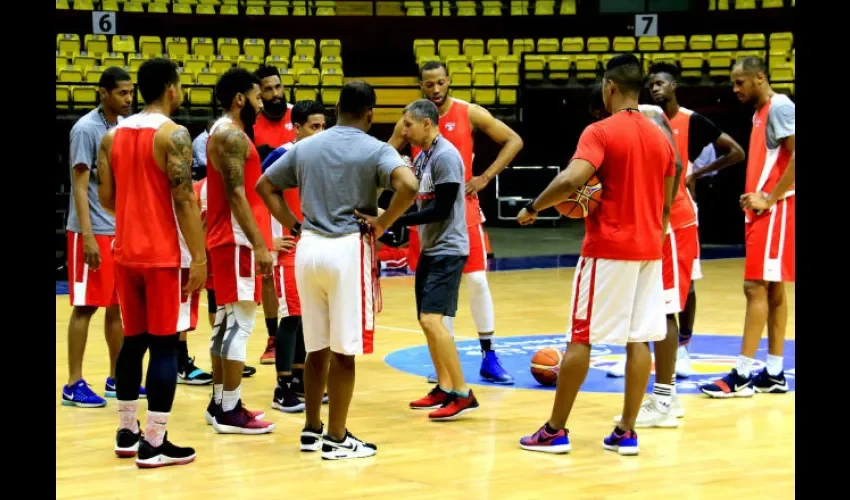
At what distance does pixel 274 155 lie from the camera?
6504 mm

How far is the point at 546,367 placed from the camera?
7.12 meters

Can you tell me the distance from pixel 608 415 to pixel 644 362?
3.38 feet

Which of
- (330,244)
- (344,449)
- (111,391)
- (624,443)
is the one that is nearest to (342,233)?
(330,244)

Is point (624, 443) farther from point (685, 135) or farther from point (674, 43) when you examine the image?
point (674, 43)

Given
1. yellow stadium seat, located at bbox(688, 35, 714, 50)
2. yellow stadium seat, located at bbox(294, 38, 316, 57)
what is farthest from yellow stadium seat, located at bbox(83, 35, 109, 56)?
yellow stadium seat, located at bbox(688, 35, 714, 50)

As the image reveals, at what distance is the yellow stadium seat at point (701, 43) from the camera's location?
2138 centimetres

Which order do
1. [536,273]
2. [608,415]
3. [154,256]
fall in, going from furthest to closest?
[536,273] → [608,415] → [154,256]

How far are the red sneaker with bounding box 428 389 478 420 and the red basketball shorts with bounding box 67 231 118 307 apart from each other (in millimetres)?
2041

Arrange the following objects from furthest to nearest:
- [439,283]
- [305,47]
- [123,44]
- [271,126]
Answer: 1. [305,47]
2. [123,44]
3. [271,126]
4. [439,283]

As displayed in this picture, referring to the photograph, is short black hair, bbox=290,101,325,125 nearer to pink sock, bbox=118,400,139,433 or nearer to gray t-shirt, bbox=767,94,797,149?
pink sock, bbox=118,400,139,433

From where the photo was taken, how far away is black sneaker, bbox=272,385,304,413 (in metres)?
6.48

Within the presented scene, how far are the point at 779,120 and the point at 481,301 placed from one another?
7.10 feet
